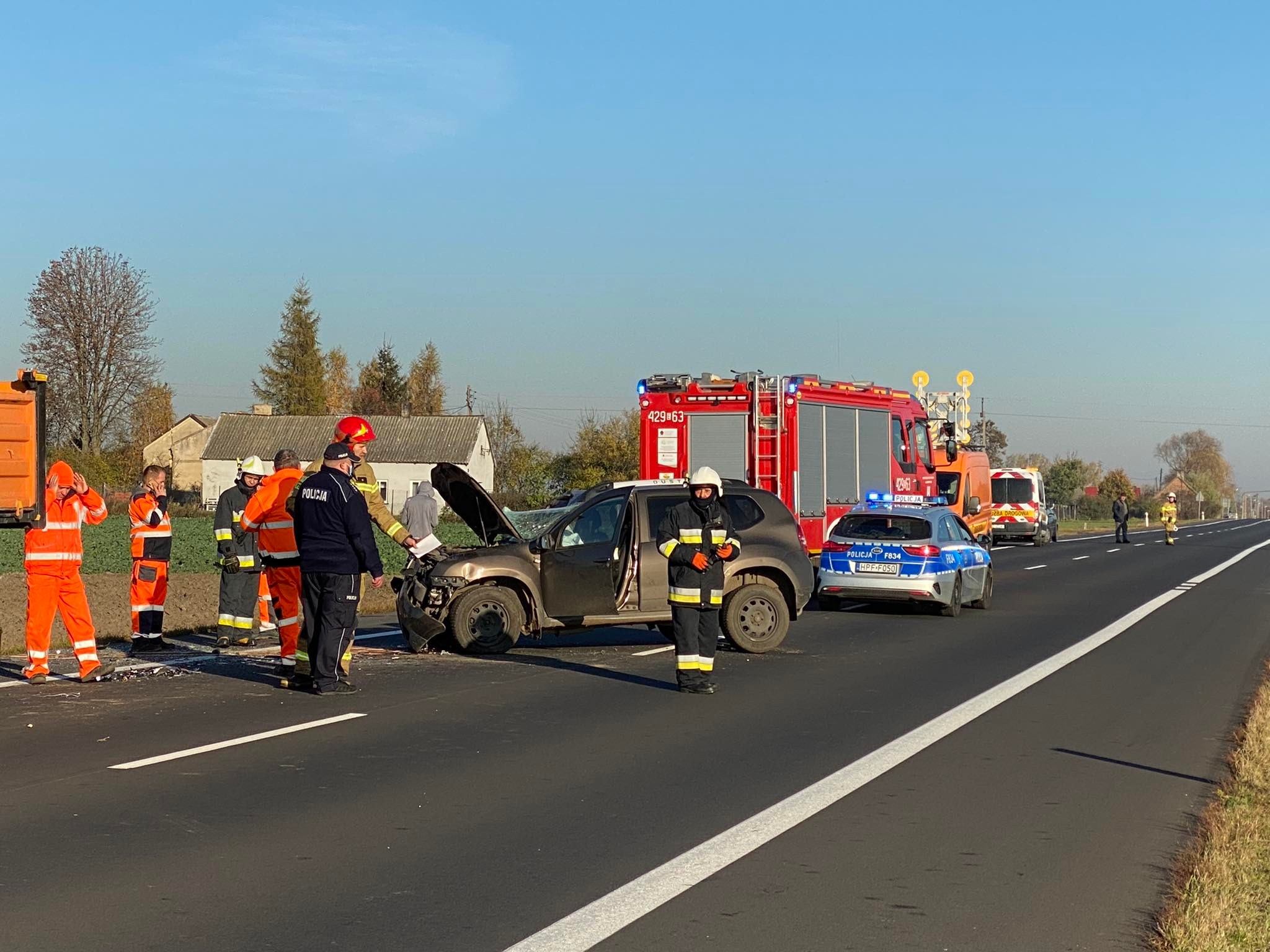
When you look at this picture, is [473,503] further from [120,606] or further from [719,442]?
[120,606]

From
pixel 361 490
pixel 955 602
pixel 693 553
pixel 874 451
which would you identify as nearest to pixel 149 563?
pixel 361 490

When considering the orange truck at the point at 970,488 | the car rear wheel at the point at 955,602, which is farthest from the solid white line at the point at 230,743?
the orange truck at the point at 970,488

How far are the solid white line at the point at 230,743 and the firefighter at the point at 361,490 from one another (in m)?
1.40

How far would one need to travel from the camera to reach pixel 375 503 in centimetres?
1282

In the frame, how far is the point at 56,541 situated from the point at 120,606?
9871 mm

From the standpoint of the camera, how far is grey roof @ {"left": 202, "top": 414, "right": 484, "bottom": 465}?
310ft

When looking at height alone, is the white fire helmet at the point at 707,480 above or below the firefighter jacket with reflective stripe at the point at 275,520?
above

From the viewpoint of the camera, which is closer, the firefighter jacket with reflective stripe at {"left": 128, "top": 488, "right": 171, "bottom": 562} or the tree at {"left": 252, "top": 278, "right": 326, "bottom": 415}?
the firefighter jacket with reflective stripe at {"left": 128, "top": 488, "right": 171, "bottom": 562}

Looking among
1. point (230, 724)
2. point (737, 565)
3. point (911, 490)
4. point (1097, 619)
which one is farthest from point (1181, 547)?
point (230, 724)

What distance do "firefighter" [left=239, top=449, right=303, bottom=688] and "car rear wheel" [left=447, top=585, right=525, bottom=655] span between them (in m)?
2.07

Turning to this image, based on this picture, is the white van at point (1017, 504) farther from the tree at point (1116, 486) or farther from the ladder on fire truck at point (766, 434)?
the tree at point (1116, 486)

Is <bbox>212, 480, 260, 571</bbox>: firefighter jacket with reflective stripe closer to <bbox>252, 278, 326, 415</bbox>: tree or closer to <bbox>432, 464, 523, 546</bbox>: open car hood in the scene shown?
<bbox>432, 464, 523, 546</bbox>: open car hood

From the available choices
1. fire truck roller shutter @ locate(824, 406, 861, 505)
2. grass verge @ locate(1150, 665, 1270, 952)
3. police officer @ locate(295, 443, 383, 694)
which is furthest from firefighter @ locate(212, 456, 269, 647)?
fire truck roller shutter @ locate(824, 406, 861, 505)

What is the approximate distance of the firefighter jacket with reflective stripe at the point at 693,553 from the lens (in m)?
11.7
